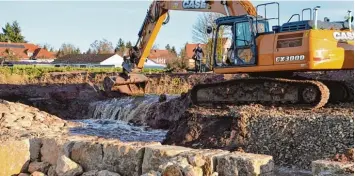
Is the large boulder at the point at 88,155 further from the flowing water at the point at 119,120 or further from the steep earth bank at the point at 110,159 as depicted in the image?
the flowing water at the point at 119,120

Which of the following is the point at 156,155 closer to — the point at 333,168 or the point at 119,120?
the point at 333,168

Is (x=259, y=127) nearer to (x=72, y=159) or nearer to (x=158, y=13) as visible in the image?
(x=72, y=159)

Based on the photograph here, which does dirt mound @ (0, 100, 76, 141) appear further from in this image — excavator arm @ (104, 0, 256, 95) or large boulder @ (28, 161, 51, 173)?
large boulder @ (28, 161, 51, 173)

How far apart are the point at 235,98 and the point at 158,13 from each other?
6.54 m

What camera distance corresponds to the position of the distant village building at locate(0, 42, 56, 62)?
79.1m

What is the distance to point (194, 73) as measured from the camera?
77.6 feet

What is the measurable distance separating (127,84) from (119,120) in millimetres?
2243

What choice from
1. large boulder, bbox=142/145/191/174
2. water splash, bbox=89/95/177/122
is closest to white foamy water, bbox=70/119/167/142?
water splash, bbox=89/95/177/122

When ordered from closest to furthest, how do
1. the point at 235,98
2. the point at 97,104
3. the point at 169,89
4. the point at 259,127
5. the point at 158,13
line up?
the point at 259,127
the point at 235,98
the point at 158,13
the point at 97,104
the point at 169,89

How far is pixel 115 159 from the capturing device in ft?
19.9

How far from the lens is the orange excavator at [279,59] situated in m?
10.3

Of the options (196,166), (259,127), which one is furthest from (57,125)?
(196,166)

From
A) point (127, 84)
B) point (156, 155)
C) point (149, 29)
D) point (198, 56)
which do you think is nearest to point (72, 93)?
point (127, 84)

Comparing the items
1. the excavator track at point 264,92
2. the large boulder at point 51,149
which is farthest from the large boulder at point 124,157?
the excavator track at point 264,92
